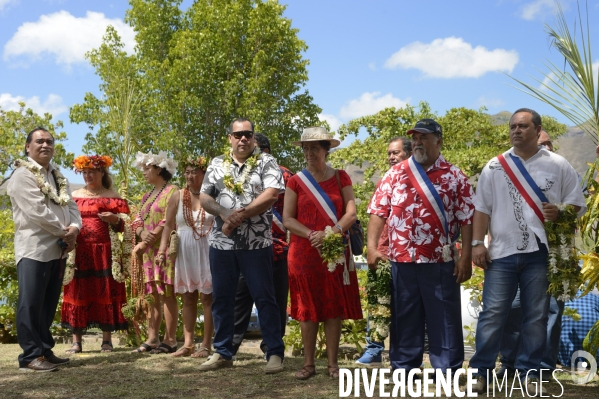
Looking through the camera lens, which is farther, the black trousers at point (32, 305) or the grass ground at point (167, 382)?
the black trousers at point (32, 305)

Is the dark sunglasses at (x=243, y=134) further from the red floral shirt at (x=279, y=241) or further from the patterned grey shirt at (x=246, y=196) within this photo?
the red floral shirt at (x=279, y=241)

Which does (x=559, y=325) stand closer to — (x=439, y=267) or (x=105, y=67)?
(x=439, y=267)

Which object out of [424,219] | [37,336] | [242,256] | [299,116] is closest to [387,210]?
[424,219]

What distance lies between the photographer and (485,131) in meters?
33.3

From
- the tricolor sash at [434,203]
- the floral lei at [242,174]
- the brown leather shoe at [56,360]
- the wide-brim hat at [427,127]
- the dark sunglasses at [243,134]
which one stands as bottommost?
the brown leather shoe at [56,360]

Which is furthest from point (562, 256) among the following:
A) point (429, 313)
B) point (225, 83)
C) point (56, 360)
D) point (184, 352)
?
point (225, 83)

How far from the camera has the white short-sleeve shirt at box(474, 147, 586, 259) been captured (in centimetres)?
570

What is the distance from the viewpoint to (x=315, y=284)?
6320 millimetres

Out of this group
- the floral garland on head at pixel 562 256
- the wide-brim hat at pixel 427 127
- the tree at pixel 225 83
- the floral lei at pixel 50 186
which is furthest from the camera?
the tree at pixel 225 83

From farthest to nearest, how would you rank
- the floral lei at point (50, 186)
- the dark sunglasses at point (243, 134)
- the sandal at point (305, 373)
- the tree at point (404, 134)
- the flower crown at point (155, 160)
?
the tree at point (404, 134)
the flower crown at point (155, 160)
the floral lei at point (50, 186)
the dark sunglasses at point (243, 134)
the sandal at point (305, 373)

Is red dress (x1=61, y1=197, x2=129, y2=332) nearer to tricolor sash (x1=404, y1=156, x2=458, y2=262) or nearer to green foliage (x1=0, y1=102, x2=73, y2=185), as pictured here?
tricolor sash (x1=404, y1=156, x2=458, y2=262)

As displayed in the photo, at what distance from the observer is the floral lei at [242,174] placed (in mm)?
6684

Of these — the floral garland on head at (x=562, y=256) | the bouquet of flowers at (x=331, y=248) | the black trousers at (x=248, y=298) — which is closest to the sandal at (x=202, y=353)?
the black trousers at (x=248, y=298)

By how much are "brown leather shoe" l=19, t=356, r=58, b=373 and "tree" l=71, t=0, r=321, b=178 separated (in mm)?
25230
